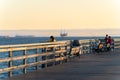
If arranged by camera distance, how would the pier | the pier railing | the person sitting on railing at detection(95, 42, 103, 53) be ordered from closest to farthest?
the pier, the pier railing, the person sitting on railing at detection(95, 42, 103, 53)

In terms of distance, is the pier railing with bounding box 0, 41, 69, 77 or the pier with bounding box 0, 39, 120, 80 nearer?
the pier with bounding box 0, 39, 120, 80

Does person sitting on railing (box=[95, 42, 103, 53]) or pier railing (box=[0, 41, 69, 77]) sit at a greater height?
pier railing (box=[0, 41, 69, 77])

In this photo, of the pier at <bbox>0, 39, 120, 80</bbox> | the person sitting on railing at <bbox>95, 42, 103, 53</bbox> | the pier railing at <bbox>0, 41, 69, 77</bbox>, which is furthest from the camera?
the person sitting on railing at <bbox>95, 42, 103, 53</bbox>

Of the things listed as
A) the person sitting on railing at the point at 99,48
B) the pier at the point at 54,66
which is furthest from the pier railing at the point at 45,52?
the person sitting on railing at the point at 99,48

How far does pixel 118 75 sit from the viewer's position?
63.0 ft

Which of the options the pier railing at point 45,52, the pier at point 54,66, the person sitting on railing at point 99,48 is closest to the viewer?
the pier at point 54,66

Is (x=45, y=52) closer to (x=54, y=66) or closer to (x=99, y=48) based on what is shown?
(x=54, y=66)

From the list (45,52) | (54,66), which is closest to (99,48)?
(54,66)

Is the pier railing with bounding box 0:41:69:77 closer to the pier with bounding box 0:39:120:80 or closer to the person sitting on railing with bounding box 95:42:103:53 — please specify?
the pier with bounding box 0:39:120:80

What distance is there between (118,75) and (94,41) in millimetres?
21328

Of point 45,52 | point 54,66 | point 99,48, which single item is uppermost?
point 45,52

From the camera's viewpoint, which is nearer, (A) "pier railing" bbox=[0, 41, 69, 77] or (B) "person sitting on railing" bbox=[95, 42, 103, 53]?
(A) "pier railing" bbox=[0, 41, 69, 77]

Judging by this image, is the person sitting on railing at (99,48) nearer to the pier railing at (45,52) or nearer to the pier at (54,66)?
the pier at (54,66)

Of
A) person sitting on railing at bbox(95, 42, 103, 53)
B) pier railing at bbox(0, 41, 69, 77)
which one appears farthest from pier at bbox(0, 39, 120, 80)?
person sitting on railing at bbox(95, 42, 103, 53)
